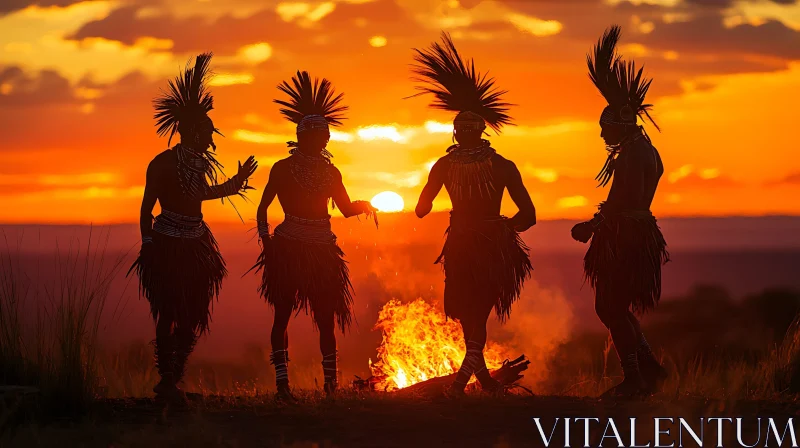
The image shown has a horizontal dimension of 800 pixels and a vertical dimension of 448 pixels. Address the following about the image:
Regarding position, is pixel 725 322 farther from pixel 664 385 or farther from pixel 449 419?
pixel 449 419

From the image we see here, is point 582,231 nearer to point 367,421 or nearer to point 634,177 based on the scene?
point 634,177

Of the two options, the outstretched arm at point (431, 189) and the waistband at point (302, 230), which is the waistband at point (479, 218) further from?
the waistband at point (302, 230)

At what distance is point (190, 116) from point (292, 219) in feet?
4.74

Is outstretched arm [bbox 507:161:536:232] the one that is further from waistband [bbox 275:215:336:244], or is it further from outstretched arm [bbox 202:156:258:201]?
outstretched arm [bbox 202:156:258:201]

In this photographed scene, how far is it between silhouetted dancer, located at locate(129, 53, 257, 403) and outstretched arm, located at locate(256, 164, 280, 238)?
0.28m

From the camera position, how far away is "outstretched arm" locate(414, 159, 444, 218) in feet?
34.2

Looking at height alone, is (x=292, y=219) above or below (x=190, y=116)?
below

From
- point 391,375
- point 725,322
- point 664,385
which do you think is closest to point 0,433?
point 391,375

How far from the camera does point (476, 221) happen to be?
33.6ft

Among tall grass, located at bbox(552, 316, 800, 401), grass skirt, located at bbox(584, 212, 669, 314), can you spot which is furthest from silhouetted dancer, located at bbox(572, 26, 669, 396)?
tall grass, located at bbox(552, 316, 800, 401)

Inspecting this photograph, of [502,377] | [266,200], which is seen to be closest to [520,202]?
[502,377]

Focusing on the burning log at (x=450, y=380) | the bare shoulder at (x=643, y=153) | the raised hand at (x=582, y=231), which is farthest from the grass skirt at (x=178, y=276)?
the bare shoulder at (x=643, y=153)

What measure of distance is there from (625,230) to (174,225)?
174 inches

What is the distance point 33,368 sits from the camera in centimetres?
970
